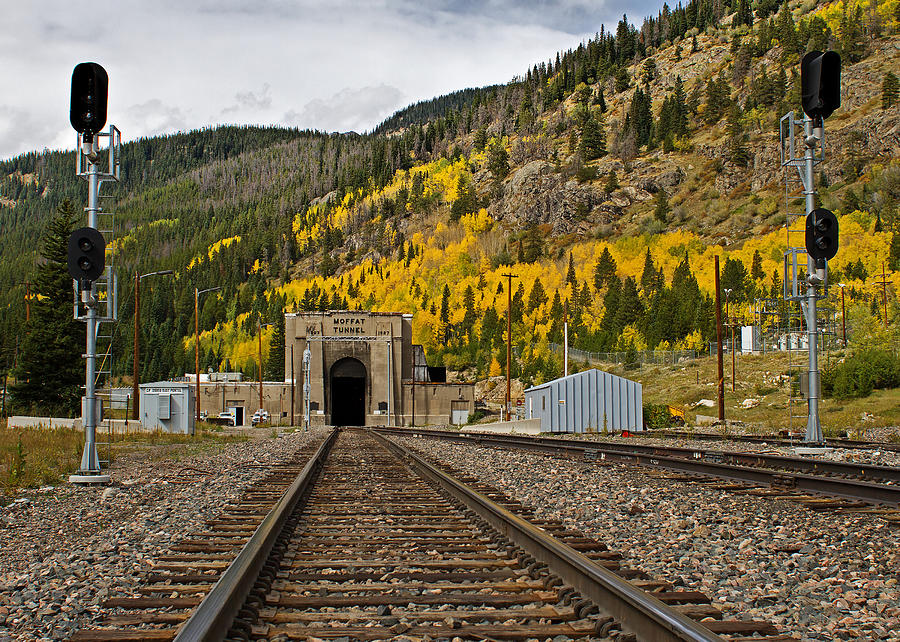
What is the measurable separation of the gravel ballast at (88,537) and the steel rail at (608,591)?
2.75 metres

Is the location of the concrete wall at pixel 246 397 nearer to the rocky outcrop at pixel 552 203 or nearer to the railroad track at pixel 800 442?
the railroad track at pixel 800 442

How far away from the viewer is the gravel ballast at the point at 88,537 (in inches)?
186

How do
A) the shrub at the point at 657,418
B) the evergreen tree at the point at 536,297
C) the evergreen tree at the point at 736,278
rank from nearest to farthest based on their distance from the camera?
the shrub at the point at 657,418, the evergreen tree at the point at 736,278, the evergreen tree at the point at 536,297

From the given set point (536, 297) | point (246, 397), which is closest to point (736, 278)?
point (536, 297)

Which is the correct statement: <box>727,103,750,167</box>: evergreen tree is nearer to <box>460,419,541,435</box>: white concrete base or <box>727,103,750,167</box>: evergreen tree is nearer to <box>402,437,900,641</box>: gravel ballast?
<box>460,419,541,435</box>: white concrete base

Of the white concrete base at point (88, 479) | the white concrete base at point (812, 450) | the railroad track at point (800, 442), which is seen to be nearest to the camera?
the white concrete base at point (88, 479)

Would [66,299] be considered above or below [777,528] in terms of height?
above

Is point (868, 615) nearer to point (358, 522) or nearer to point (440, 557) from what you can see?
point (440, 557)

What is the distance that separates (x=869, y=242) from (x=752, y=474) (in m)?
108

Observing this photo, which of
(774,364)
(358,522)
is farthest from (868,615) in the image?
(774,364)

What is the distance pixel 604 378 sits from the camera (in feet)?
119

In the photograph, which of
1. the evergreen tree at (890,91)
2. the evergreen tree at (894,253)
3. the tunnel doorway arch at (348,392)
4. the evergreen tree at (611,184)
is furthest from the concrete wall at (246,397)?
the evergreen tree at (890,91)

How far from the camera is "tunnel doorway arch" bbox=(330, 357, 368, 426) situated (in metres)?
80.2

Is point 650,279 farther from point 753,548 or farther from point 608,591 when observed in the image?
point 608,591
